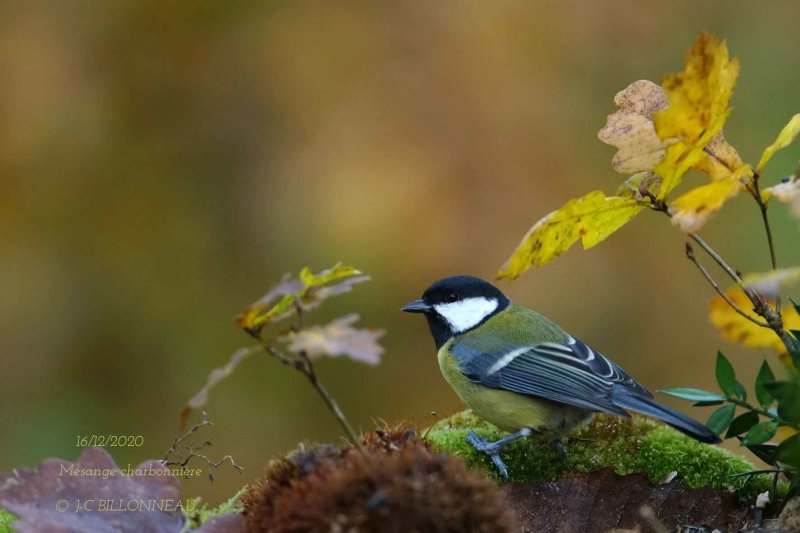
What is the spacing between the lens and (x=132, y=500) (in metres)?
1.29

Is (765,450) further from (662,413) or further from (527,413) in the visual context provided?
(527,413)

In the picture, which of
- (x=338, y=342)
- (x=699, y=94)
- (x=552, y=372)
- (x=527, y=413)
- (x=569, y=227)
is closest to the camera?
(x=338, y=342)

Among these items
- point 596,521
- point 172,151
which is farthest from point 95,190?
point 596,521

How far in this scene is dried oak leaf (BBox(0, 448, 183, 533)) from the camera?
1206mm

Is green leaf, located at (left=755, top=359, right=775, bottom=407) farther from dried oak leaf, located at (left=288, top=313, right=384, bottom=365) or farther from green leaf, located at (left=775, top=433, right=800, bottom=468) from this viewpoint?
dried oak leaf, located at (left=288, top=313, right=384, bottom=365)

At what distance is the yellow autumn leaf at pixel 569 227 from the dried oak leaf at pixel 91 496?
25.3 inches

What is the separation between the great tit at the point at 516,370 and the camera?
6.25ft

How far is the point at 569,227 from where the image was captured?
5.05 ft

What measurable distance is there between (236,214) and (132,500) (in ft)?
8.09

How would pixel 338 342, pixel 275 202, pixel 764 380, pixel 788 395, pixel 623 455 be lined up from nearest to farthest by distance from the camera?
1. pixel 338 342
2. pixel 788 395
3. pixel 764 380
4. pixel 623 455
5. pixel 275 202

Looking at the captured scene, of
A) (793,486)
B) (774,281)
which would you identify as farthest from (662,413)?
(774,281)

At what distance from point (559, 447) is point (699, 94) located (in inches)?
31.4

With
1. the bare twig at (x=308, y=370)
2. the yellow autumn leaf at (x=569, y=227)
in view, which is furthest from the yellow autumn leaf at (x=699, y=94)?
the bare twig at (x=308, y=370)

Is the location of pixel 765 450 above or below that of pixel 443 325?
below
